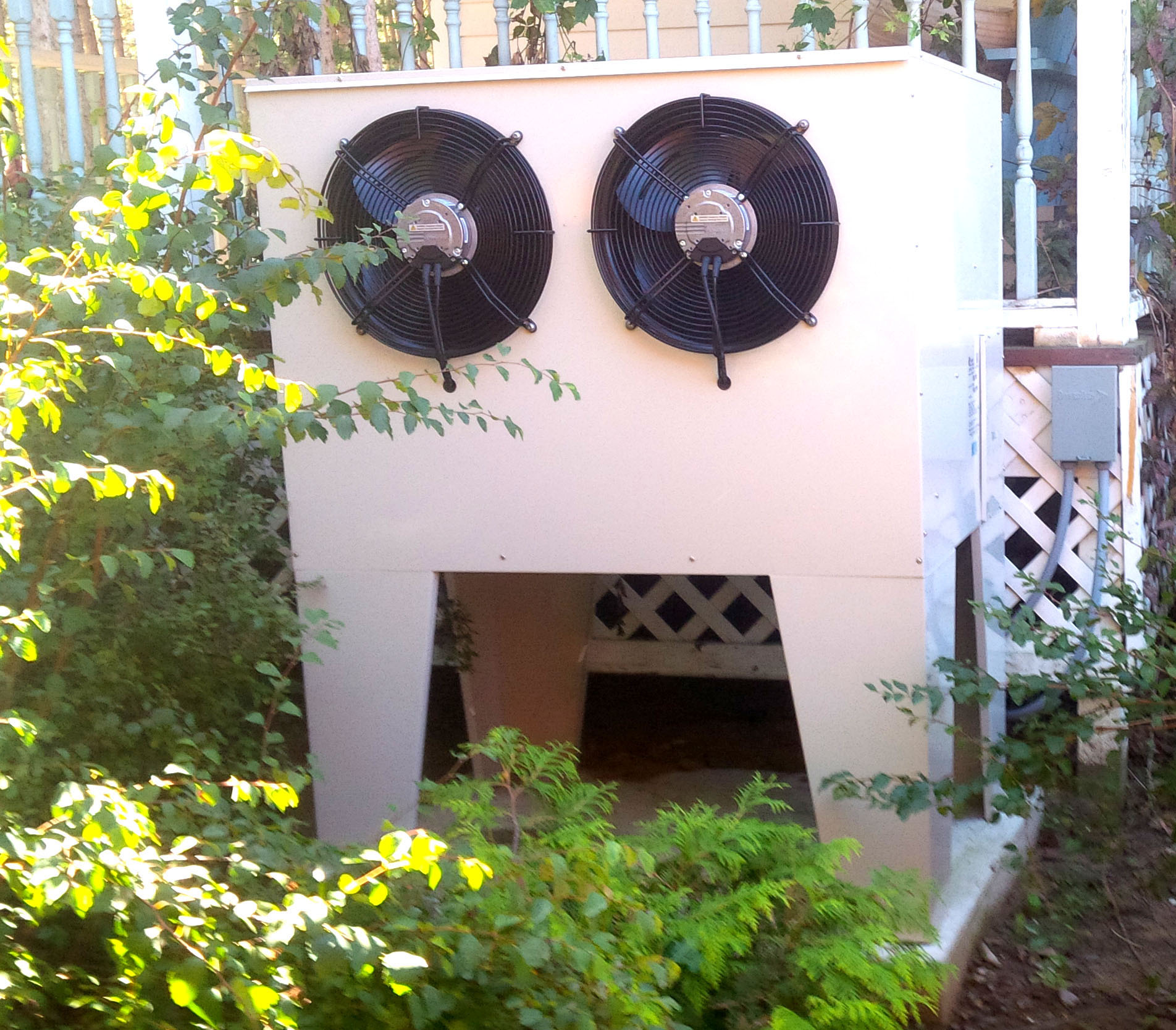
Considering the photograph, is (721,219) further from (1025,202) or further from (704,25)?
(1025,202)

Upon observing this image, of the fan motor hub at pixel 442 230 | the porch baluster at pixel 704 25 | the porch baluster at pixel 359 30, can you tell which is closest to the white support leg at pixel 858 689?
the fan motor hub at pixel 442 230

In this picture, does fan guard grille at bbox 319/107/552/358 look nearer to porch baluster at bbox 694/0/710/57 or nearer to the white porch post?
porch baluster at bbox 694/0/710/57

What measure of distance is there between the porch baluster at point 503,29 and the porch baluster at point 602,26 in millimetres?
264

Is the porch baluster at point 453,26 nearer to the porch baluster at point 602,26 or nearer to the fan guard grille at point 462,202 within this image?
the porch baluster at point 602,26

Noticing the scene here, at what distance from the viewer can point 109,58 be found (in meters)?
4.02

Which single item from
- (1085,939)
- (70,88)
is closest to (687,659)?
(1085,939)

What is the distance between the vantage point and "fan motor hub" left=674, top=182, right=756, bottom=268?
2.75 m

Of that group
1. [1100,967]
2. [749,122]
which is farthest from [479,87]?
[1100,967]

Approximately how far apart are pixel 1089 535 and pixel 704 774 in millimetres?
1532

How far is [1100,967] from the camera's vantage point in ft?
10.8

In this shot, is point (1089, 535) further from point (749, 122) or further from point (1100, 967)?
point (749, 122)

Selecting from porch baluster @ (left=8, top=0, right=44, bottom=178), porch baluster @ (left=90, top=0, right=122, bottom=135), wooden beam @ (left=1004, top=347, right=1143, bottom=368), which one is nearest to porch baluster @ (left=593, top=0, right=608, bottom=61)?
porch baluster @ (left=90, top=0, right=122, bottom=135)

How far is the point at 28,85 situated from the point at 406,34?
1297 mm

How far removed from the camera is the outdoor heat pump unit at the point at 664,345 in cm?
274
